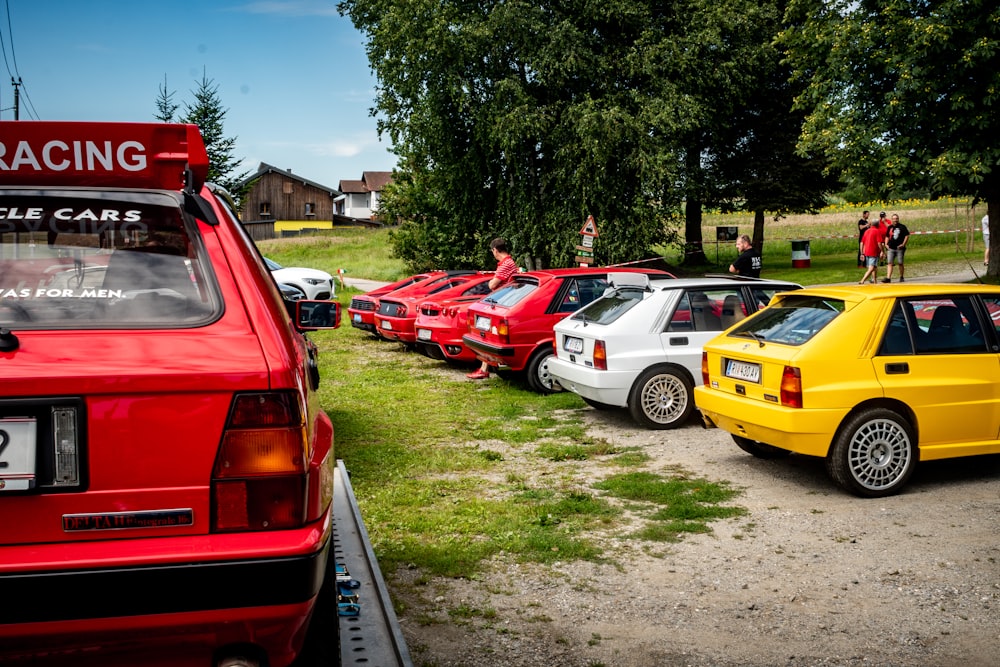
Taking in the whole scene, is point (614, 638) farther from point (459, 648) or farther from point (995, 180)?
point (995, 180)

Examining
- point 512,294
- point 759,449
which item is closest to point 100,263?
point 759,449

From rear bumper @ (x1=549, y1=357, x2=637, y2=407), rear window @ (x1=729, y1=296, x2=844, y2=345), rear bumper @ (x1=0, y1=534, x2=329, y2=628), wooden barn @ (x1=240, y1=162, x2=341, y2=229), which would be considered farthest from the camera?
wooden barn @ (x1=240, y1=162, x2=341, y2=229)

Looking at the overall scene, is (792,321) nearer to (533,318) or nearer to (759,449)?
(759,449)

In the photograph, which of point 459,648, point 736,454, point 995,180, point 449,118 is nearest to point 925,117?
point 995,180

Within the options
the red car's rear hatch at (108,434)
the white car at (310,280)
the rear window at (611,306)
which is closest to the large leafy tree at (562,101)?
the white car at (310,280)

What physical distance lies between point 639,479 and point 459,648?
11.3ft

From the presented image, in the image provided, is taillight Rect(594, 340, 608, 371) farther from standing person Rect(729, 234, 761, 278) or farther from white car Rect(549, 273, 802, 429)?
standing person Rect(729, 234, 761, 278)

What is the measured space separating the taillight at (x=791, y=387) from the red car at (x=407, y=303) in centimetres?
954

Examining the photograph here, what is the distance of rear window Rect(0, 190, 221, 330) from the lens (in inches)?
103

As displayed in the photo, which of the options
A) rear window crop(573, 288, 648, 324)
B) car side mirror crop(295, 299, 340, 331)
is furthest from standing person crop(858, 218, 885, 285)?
car side mirror crop(295, 299, 340, 331)

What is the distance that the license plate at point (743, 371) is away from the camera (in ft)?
23.3

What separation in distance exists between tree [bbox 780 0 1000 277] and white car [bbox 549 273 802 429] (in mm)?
14291

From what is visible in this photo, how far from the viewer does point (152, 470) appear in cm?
243

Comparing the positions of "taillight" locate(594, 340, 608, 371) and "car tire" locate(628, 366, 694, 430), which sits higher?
"taillight" locate(594, 340, 608, 371)
